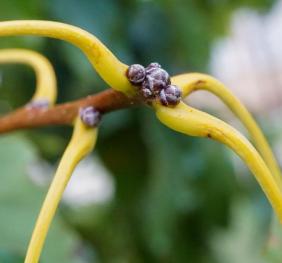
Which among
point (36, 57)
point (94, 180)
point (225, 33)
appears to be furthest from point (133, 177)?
point (94, 180)

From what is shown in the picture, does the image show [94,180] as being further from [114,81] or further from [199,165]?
[114,81]

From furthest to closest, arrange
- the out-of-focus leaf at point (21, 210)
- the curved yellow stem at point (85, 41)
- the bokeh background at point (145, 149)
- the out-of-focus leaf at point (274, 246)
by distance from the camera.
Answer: the bokeh background at point (145, 149) → the out-of-focus leaf at point (21, 210) → the out-of-focus leaf at point (274, 246) → the curved yellow stem at point (85, 41)

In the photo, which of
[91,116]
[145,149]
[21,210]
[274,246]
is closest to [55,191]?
[91,116]

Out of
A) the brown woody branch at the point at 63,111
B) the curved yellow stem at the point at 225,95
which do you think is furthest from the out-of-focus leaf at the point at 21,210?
the curved yellow stem at the point at 225,95

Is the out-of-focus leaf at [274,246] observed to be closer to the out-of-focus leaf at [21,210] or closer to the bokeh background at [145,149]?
the out-of-focus leaf at [21,210]

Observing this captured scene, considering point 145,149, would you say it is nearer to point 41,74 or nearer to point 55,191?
point 41,74

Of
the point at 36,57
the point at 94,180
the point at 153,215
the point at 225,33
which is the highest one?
the point at 94,180

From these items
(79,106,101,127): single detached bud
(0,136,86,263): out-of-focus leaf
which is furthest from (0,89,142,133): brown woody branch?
(0,136,86,263): out-of-focus leaf
